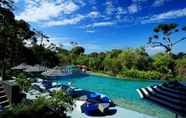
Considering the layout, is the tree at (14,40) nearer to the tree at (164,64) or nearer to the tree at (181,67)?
the tree at (164,64)

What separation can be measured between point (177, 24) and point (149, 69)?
8.40 m

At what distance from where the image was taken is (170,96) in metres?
Result: 12.5

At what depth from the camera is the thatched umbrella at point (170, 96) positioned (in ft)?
36.2

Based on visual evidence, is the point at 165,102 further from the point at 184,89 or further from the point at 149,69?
the point at 149,69

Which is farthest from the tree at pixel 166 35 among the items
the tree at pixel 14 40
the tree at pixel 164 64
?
the tree at pixel 14 40

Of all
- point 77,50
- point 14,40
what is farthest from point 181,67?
point 77,50

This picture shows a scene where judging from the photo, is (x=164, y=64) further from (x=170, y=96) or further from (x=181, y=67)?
(x=170, y=96)

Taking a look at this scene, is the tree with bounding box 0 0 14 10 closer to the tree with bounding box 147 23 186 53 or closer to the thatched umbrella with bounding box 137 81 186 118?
the thatched umbrella with bounding box 137 81 186 118

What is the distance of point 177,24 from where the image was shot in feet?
122

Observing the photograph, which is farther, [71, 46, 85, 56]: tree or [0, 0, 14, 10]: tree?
[71, 46, 85, 56]: tree

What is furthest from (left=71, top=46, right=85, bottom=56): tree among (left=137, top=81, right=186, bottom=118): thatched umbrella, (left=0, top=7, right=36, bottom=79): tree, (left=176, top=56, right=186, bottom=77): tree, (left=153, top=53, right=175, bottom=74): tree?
(left=137, top=81, right=186, bottom=118): thatched umbrella

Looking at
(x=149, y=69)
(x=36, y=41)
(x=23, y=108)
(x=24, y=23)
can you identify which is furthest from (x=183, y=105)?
(x=36, y=41)

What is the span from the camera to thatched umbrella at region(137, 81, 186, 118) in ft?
36.2

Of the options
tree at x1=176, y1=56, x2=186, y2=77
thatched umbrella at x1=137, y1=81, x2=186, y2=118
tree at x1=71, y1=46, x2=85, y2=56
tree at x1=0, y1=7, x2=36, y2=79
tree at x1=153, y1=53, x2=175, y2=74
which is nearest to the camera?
thatched umbrella at x1=137, y1=81, x2=186, y2=118
